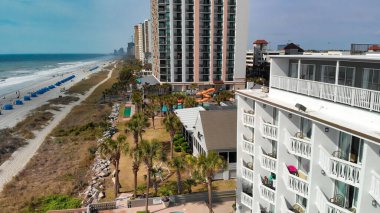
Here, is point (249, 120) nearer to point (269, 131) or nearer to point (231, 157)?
point (269, 131)

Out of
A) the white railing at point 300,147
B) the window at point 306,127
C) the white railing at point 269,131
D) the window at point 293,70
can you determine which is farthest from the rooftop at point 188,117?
the white railing at point 300,147

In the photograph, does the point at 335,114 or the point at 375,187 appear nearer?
the point at 375,187

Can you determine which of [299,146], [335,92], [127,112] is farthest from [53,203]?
[127,112]

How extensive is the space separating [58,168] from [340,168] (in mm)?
40507

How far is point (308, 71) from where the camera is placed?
18.9 metres

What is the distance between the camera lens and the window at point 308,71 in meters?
18.4

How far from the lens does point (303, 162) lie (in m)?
18.0

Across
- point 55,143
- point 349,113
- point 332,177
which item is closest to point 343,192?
point 332,177

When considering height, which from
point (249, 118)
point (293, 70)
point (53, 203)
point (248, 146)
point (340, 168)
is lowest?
point (53, 203)

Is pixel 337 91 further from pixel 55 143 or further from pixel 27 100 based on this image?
pixel 27 100

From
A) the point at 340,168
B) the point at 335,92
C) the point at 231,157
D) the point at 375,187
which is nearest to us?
the point at 375,187

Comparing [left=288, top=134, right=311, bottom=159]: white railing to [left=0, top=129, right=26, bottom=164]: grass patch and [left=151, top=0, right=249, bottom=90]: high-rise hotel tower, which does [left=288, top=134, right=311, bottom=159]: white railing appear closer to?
[left=0, top=129, right=26, bottom=164]: grass patch

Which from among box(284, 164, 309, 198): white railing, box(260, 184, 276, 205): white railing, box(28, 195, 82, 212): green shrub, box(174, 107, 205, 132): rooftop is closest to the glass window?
box(284, 164, 309, 198): white railing

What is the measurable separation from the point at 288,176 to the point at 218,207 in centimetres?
1478
